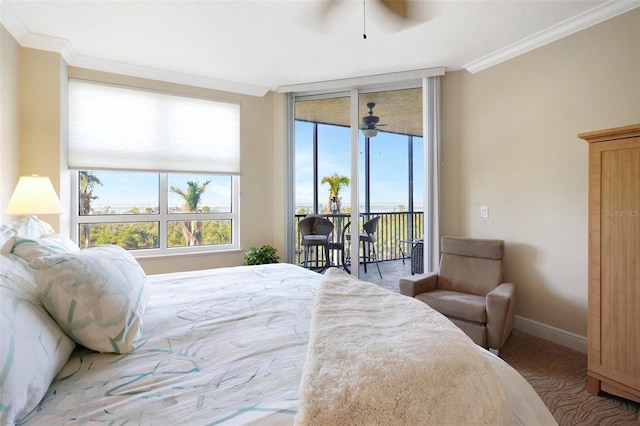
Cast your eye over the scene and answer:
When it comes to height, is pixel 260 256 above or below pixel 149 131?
below

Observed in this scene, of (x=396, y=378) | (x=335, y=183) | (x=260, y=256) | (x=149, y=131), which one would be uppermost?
(x=149, y=131)

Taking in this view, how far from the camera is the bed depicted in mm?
716

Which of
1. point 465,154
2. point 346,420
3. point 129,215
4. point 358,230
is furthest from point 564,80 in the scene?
point 129,215

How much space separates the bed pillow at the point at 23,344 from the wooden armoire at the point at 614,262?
2696 millimetres

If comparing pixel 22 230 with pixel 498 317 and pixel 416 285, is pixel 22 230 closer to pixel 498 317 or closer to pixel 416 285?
pixel 416 285

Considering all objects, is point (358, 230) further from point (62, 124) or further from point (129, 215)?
point (62, 124)

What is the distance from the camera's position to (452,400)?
0.78m

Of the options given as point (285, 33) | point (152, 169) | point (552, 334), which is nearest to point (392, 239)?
point (552, 334)

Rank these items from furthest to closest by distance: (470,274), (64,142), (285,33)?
(64,142) < (470,274) < (285,33)

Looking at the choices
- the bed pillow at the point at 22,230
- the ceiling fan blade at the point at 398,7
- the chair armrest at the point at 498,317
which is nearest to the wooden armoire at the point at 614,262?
the chair armrest at the point at 498,317

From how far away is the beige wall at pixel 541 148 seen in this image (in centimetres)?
242

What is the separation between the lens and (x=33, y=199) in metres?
2.34

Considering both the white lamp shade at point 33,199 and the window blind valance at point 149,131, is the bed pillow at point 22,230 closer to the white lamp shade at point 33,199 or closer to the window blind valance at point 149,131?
the white lamp shade at point 33,199

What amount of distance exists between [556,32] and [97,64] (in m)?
4.46
